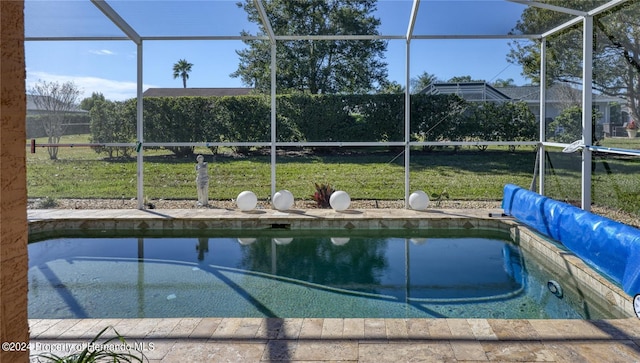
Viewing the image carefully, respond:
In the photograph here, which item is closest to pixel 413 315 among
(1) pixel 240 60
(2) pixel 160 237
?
(2) pixel 160 237

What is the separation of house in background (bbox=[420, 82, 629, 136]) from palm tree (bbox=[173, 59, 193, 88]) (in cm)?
521

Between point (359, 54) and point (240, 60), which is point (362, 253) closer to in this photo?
point (359, 54)

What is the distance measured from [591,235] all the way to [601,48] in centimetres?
253

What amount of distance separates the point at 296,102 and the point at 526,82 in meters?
4.37

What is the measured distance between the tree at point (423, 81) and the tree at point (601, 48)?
3554mm

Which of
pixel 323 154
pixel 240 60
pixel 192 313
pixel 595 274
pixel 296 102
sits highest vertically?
pixel 240 60

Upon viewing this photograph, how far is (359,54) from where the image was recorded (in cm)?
1055

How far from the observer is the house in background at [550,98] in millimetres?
5262

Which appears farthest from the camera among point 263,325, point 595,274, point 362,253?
point 362,253

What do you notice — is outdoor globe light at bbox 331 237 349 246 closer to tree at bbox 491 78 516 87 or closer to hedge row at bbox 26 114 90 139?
tree at bbox 491 78 516 87

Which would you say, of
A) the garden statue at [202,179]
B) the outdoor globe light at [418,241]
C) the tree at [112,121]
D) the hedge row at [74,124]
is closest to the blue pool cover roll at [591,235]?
the outdoor globe light at [418,241]

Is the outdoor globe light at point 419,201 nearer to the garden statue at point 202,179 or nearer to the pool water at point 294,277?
the pool water at point 294,277

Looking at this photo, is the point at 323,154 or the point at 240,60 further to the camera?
the point at 240,60

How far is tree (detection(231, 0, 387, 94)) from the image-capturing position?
9781 mm
